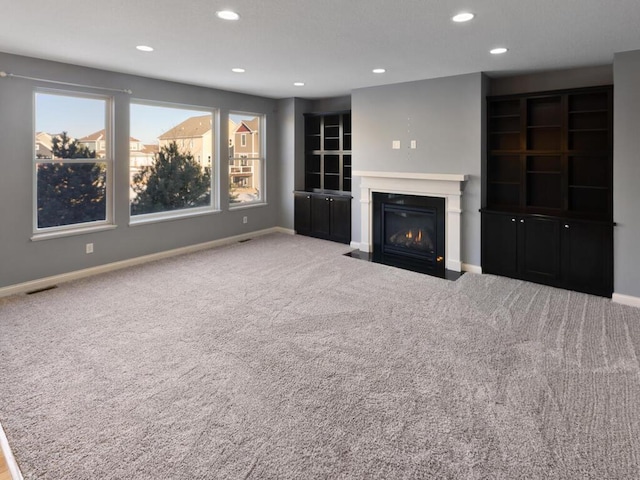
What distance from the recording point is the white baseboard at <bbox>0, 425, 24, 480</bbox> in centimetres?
191

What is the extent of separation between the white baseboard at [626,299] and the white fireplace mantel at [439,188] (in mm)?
1704

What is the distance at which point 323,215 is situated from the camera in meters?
7.22

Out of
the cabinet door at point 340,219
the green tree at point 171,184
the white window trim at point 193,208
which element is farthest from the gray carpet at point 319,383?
the cabinet door at point 340,219

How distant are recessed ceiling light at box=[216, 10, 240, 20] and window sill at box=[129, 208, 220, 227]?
342cm

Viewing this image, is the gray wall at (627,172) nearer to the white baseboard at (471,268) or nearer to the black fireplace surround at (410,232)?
the white baseboard at (471,268)

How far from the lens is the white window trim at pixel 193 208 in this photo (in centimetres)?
570

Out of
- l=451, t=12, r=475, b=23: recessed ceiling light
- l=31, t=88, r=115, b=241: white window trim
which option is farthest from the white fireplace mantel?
l=31, t=88, r=115, b=241: white window trim

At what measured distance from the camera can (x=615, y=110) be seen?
13.4 ft

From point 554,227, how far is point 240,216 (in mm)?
4803

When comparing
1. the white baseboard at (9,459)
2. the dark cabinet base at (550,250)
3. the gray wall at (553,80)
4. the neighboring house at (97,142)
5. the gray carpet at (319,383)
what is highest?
the gray wall at (553,80)

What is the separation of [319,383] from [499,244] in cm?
341

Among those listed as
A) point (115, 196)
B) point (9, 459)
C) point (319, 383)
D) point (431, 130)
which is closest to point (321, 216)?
point (431, 130)

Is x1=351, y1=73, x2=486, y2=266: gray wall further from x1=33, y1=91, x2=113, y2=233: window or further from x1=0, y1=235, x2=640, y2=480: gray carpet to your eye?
x1=33, y1=91, x2=113, y2=233: window

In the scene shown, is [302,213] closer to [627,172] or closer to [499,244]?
[499,244]
